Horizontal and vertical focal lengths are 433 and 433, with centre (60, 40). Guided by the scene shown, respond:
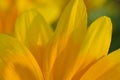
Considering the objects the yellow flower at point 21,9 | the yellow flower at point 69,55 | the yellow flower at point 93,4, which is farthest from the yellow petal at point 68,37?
the yellow flower at point 93,4

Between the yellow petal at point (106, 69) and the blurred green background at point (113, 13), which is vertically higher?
the yellow petal at point (106, 69)

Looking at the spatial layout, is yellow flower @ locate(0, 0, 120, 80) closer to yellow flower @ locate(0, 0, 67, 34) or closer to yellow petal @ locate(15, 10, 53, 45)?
yellow petal @ locate(15, 10, 53, 45)

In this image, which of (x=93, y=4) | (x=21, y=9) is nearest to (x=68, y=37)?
(x=21, y=9)

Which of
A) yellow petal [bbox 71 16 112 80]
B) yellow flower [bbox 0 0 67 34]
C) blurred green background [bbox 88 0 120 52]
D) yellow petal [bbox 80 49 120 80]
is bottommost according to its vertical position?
blurred green background [bbox 88 0 120 52]

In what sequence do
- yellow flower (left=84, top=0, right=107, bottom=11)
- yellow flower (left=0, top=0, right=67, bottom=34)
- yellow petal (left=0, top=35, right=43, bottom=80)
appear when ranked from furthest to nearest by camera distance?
yellow flower (left=84, top=0, right=107, bottom=11) → yellow flower (left=0, top=0, right=67, bottom=34) → yellow petal (left=0, top=35, right=43, bottom=80)

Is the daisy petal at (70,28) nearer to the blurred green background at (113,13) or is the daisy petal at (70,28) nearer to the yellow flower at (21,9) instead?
the yellow flower at (21,9)

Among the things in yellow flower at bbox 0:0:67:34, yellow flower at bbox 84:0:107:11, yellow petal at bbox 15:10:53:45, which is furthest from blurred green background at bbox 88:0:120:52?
yellow petal at bbox 15:10:53:45

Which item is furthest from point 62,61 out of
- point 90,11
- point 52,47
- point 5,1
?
point 90,11

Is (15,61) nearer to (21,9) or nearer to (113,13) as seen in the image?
(21,9)
